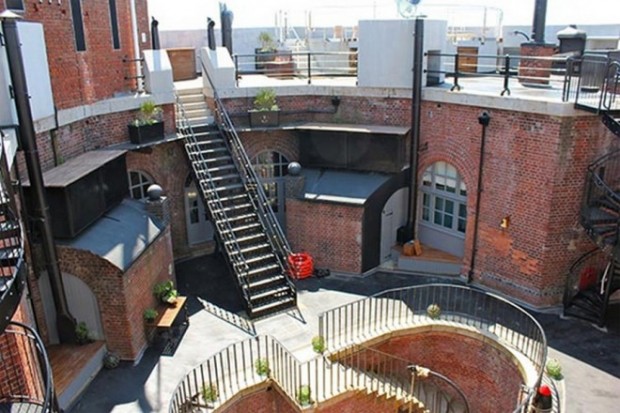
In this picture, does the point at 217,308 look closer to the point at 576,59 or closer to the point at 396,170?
the point at 396,170

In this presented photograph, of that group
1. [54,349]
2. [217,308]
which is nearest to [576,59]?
[217,308]

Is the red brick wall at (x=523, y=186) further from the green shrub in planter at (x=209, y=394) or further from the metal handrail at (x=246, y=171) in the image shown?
the green shrub in planter at (x=209, y=394)

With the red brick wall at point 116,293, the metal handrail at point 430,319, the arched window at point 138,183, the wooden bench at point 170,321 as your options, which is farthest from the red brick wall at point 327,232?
the red brick wall at point 116,293

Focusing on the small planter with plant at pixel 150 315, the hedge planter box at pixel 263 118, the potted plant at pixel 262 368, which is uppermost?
the hedge planter box at pixel 263 118

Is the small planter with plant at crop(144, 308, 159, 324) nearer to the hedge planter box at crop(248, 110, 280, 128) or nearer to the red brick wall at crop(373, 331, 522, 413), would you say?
the red brick wall at crop(373, 331, 522, 413)

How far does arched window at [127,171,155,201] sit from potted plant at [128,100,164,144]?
1115mm

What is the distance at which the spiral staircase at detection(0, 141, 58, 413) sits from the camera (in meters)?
6.00

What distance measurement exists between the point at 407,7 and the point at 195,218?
27.3 ft

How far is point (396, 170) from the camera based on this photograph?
1417cm

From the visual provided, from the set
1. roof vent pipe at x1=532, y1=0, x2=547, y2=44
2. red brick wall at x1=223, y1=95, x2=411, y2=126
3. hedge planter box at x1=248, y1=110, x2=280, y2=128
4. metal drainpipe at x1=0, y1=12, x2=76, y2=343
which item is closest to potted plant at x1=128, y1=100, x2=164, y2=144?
red brick wall at x1=223, y1=95, x2=411, y2=126

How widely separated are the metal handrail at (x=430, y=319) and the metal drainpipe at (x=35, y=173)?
15.9ft

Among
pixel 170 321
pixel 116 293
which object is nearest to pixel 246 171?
pixel 170 321

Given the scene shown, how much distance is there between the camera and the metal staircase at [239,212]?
12.3 m

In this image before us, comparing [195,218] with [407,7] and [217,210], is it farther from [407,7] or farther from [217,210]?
[407,7]
